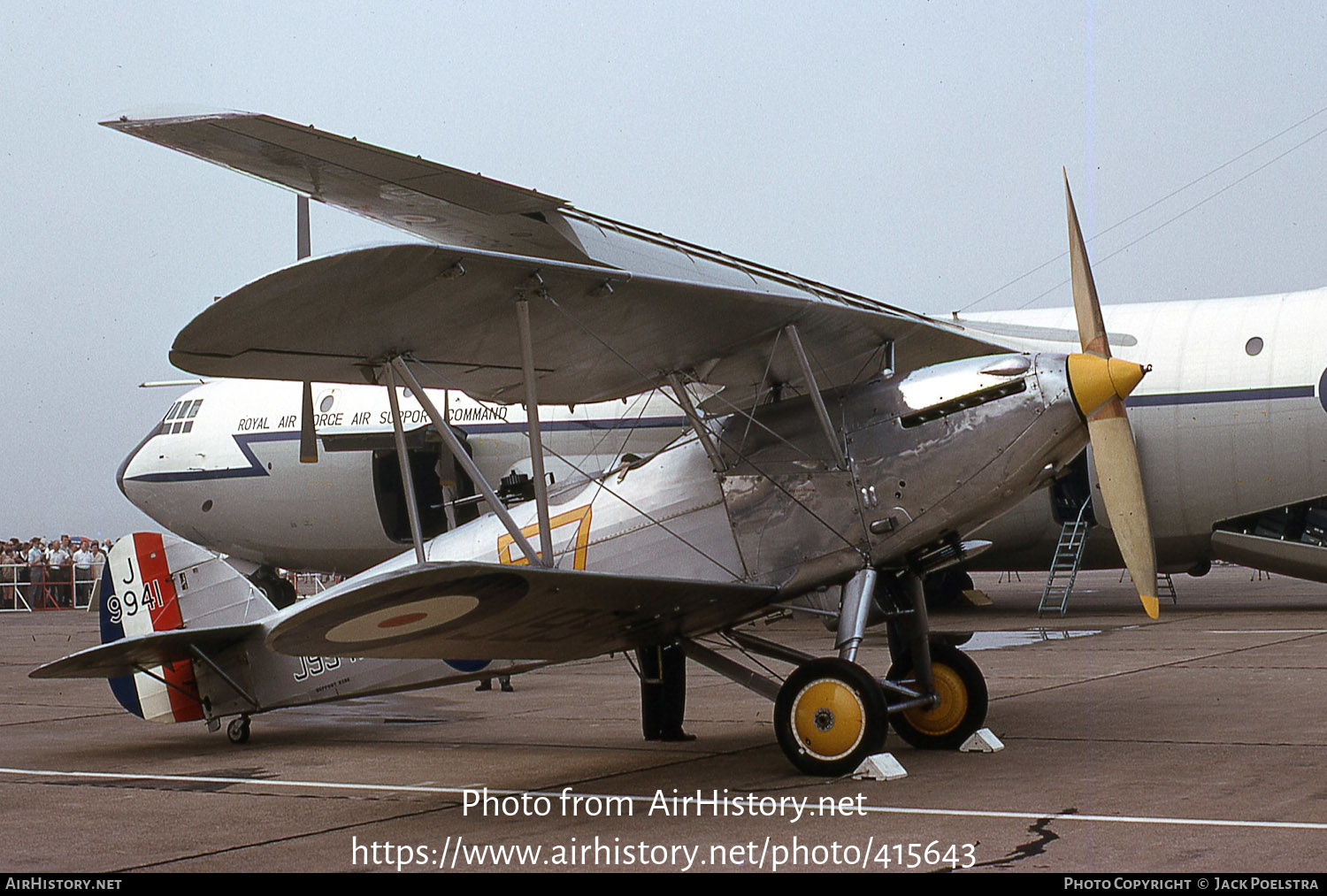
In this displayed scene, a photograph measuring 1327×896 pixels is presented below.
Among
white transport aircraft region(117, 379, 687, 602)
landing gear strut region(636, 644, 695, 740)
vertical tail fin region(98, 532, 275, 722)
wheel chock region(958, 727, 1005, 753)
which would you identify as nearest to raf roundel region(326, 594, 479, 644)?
landing gear strut region(636, 644, 695, 740)

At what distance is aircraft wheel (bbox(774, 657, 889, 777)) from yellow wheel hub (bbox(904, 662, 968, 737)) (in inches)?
51.0

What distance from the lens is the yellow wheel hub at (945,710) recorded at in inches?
331

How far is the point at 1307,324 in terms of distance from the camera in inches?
675

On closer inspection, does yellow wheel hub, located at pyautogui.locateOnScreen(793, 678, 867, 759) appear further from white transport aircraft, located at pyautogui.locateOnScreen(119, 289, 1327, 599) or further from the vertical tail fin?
white transport aircraft, located at pyautogui.locateOnScreen(119, 289, 1327, 599)

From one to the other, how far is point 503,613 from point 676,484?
1.95 m

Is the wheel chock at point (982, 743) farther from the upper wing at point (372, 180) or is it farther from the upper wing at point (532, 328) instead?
the upper wing at point (372, 180)

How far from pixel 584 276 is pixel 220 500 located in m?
16.8

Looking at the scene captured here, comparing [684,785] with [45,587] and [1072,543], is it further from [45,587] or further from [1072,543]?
[45,587]

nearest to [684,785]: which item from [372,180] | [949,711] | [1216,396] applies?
[949,711]

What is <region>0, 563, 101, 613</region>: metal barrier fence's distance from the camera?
35.1 m

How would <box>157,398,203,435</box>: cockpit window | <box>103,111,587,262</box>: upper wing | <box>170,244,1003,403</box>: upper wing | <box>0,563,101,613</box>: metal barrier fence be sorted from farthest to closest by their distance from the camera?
<box>0,563,101,613</box>: metal barrier fence < <box>157,398,203,435</box>: cockpit window < <box>103,111,587,262</box>: upper wing < <box>170,244,1003,403</box>: upper wing

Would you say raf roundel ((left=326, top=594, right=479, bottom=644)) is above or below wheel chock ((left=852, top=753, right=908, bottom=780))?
above

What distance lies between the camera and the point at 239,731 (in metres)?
9.95
